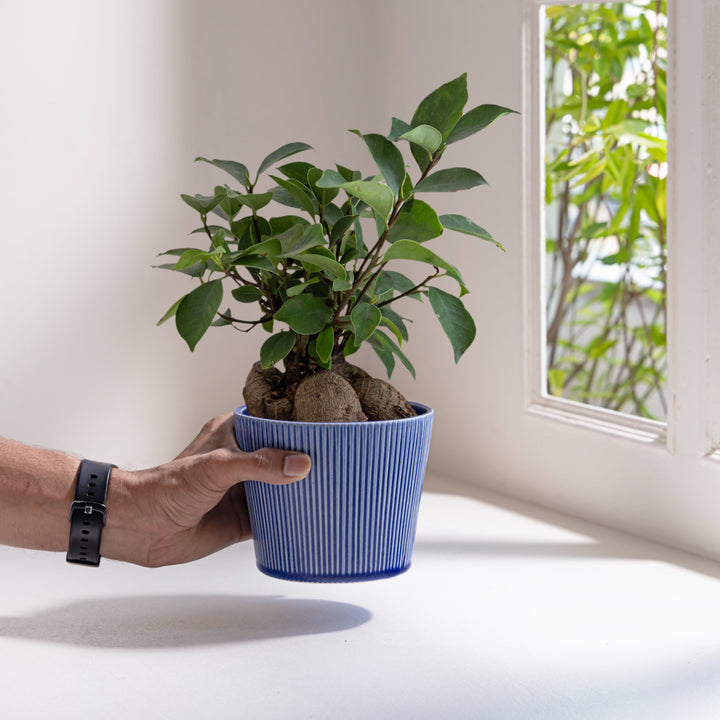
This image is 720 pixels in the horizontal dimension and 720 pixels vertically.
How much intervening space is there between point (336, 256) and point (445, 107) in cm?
18

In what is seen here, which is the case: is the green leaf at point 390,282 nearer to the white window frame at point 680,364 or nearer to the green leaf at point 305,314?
the green leaf at point 305,314

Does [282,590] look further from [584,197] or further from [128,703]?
[584,197]

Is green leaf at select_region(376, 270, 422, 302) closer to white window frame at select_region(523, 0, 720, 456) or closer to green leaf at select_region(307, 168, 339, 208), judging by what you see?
green leaf at select_region(307, 168, 339, 208)

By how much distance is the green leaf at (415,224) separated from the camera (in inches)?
31.7

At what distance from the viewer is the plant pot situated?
0.84m

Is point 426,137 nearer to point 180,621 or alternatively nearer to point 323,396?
point 323,396

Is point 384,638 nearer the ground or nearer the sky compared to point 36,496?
nearer the ground

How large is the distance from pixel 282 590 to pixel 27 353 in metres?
0.60

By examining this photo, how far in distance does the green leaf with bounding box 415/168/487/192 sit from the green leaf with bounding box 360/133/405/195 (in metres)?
0.03

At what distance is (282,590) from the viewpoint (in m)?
1.04

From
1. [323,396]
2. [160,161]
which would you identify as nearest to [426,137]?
[323,396]

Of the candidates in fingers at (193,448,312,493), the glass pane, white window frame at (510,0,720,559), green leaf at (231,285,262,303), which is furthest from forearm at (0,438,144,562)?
the glass pane

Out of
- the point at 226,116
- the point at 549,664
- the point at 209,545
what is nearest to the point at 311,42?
the point at 226,116

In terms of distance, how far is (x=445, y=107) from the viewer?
0.82 metres
